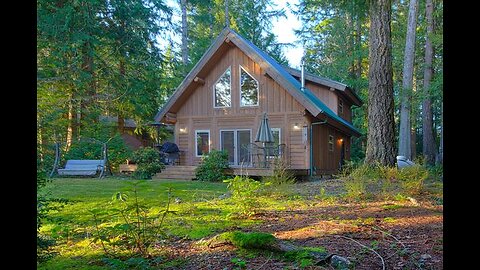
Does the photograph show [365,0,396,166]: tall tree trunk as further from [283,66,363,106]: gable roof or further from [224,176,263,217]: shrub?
[283,66,363,106]: gable roof

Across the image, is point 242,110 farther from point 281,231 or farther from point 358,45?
point 358,45

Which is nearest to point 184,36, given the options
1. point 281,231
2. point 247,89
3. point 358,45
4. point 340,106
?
point 247,89

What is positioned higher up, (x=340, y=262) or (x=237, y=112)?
(x=237, y=112)

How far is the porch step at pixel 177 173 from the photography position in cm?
1309

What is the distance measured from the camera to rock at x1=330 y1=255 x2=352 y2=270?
7.55 feet

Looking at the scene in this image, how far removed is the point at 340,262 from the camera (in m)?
2.36

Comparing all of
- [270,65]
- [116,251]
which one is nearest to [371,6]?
[270,65]

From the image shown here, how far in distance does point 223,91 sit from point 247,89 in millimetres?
1091

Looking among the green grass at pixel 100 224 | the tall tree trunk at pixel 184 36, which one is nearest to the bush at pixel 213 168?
the green grass at pixel 100 224

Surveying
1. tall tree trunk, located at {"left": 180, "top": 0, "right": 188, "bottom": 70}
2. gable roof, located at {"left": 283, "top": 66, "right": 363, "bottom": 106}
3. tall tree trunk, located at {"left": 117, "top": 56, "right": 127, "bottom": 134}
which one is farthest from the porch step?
tall tree trunk, located at {"left": 180, "top": 0, "right": 188, "bottom": 70}

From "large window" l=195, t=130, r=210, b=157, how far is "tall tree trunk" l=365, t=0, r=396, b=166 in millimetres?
7680

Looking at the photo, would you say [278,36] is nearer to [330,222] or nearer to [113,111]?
[113,111]

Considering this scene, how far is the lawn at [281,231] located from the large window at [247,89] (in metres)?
9.04

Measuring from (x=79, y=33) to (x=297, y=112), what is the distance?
10.5 meters
